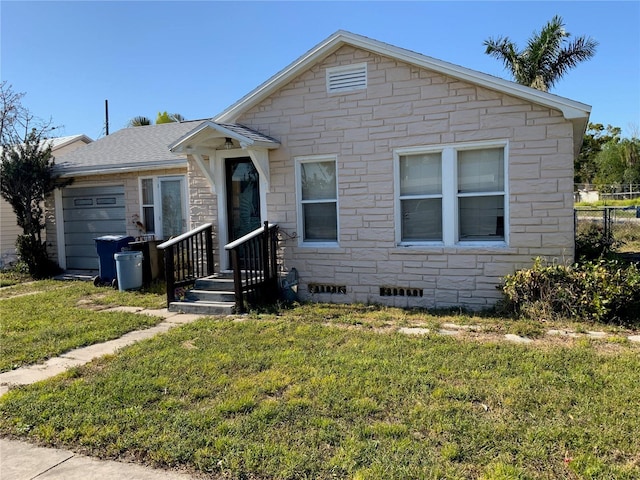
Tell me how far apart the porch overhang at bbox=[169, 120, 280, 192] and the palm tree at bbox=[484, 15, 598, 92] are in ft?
62.3

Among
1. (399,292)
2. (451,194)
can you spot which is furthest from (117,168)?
(451,194)

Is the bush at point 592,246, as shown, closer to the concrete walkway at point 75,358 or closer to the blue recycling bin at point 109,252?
the concrete walkway at point 75,358

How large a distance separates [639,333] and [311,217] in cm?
519

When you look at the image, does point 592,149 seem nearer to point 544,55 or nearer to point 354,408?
point 544,55

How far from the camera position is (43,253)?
12641 mm

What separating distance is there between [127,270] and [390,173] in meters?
5.94

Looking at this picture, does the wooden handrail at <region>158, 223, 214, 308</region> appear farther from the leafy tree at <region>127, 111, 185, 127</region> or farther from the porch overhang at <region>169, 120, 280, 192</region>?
the leafy tree at <region>127, 111, 185, 127</region>

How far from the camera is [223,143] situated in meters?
8.98

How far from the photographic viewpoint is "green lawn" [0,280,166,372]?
19.7ft

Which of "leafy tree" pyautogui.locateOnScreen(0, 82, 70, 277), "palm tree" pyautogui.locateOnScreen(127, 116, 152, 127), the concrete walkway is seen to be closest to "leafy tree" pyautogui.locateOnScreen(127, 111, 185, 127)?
"palm tree" pyautogui.locateOnScreen(127, 116, 152, 127)

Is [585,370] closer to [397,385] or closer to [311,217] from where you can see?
[397,385]

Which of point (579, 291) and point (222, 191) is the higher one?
point (222, 191)

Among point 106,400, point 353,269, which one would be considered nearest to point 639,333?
point 353,269

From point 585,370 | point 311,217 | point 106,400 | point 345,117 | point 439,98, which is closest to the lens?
point 106,400
